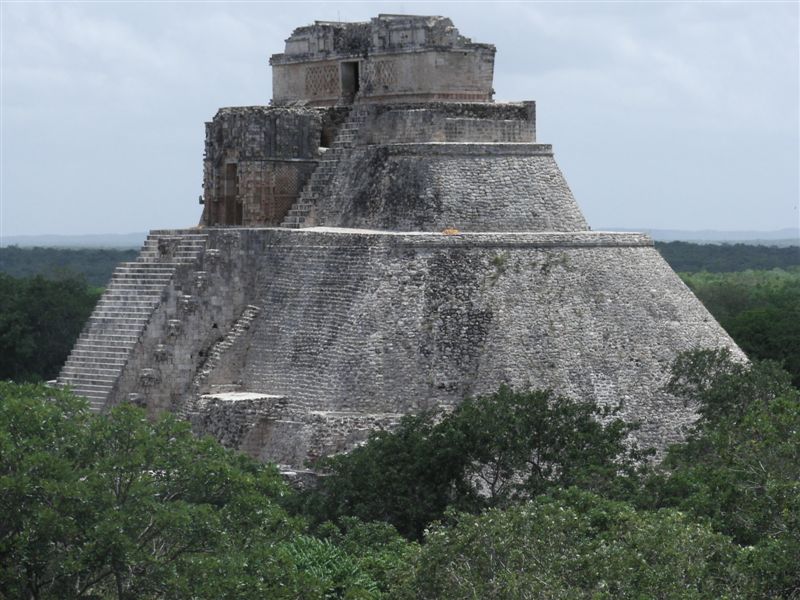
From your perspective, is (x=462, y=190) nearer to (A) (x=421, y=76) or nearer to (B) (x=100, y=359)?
(A) (x=421, y=76)

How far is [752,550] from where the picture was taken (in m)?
23.1

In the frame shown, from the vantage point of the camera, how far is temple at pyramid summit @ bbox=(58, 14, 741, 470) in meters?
32.8

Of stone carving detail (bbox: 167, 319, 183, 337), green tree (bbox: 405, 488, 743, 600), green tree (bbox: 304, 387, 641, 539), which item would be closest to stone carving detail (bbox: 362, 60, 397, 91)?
stone carving detail (bbox: 167, 319, 183, 337)

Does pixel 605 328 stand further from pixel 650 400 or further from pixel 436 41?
pixel 436 41

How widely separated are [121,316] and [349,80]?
6.23 meters

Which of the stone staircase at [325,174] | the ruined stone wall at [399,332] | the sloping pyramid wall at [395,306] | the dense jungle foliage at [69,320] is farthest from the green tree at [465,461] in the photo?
the dense jungle foliage at [69,320]

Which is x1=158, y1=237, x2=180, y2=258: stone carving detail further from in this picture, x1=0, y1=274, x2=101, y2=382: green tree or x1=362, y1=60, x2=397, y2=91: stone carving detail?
x1=0, y1=274, x2=101, y2=382: green tree

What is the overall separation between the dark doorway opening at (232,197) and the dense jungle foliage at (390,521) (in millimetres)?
9459

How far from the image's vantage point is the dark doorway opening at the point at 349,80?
38219 mm

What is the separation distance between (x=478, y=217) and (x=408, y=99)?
3354 mm

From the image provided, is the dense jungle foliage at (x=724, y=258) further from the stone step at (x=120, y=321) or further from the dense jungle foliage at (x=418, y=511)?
the dense jungle foliage at (x=418, y=511)

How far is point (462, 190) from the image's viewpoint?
35.0 meters

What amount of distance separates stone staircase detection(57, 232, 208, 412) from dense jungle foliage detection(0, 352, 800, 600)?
7.85 metres

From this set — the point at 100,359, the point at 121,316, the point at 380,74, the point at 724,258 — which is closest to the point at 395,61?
the point at 380,74
